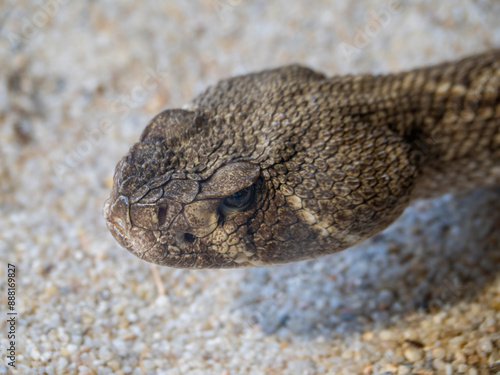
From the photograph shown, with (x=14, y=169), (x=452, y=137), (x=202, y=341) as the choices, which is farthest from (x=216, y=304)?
(x=14, y=169)

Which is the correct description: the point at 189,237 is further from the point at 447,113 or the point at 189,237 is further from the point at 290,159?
the point at 447,113

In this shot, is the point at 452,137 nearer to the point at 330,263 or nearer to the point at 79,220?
the point at 330,263

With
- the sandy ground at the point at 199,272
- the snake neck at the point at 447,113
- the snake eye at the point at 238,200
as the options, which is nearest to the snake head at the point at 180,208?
the snake eye at the point at 238,200

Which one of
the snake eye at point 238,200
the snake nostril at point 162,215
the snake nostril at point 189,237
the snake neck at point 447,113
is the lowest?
the snake nostril at point 189,237

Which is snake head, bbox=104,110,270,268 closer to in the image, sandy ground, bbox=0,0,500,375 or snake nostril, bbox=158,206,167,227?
snake nostril, bbox=158,206,167,227

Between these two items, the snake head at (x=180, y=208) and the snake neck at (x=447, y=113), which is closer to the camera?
the snake head at (x=180, y=208)

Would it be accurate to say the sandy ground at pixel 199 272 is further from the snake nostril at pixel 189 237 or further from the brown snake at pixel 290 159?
the snake nostril at pixel 189 237
